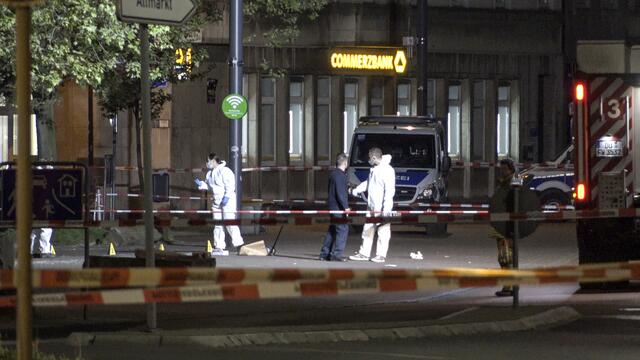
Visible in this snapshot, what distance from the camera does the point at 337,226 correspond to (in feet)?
74.5

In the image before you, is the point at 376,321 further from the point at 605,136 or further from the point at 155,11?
the point at 605,136

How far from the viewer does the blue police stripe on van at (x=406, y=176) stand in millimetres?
29297

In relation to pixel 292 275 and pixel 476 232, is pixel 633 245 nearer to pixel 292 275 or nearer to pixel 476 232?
pixel 292 275

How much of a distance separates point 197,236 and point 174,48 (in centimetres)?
418

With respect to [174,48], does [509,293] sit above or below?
below

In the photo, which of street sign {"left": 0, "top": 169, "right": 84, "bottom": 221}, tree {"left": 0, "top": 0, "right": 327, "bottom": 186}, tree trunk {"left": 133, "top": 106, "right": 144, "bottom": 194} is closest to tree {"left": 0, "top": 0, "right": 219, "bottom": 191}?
tree {"left": 0, "top": 0, "right": 327, "bottom": 186}

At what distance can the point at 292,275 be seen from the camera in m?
10.5

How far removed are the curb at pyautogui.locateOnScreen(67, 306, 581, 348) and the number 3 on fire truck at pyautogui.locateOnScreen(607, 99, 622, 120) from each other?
11.9 ft

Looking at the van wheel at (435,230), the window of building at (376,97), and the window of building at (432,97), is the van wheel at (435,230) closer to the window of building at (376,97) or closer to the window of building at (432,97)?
the window of building at (376,97)

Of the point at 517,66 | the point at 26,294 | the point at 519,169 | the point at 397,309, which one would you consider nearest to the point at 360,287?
the point at 26,294

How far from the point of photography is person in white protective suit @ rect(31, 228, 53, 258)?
74.5ft

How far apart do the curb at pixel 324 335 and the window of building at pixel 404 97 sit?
30286 millimetres

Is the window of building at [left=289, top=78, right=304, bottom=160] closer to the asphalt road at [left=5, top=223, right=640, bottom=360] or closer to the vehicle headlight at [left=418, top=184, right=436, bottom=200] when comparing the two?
the vehicle headlight at [left=418, top=184, right=436, bottom=200]

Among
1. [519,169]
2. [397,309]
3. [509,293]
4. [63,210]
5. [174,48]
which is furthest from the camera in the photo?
[519,169]
